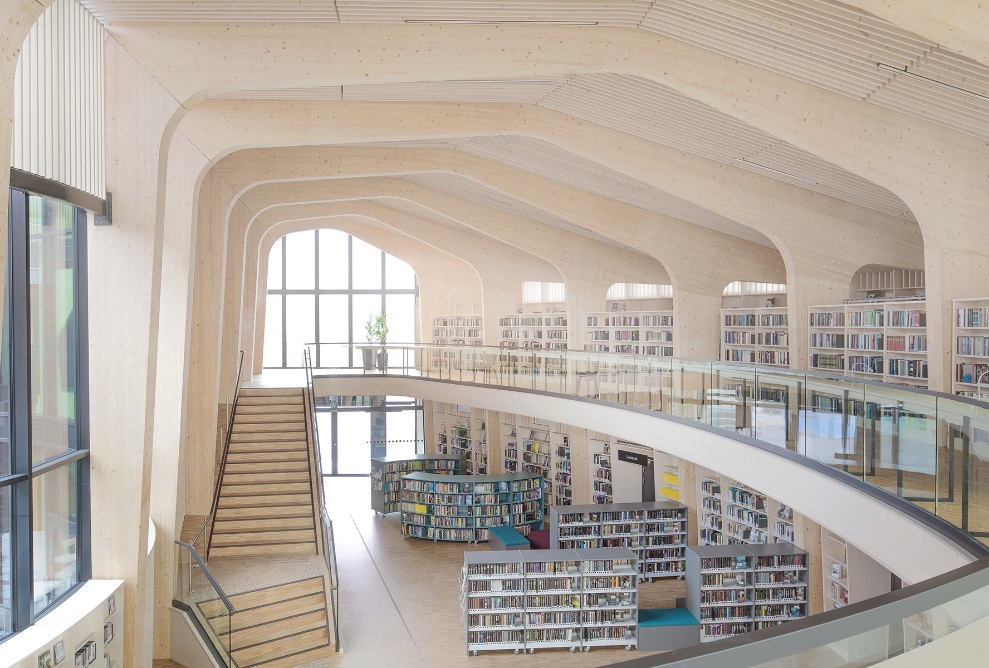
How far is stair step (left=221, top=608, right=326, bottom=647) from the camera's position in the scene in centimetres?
1109

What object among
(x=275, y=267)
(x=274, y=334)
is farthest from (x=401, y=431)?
(x=275, y=267)

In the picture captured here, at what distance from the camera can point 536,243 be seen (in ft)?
64.3

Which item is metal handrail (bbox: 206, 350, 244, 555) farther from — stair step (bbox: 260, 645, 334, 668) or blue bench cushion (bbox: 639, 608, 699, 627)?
blue bench cushion (bbox: 639, 608, 699, 627)

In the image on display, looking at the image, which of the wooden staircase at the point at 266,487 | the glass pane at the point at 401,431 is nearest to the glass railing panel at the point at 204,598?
the wooden staircase at the point at 266,487

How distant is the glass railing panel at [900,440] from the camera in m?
6.11

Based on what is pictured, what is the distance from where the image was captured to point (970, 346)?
8.63m

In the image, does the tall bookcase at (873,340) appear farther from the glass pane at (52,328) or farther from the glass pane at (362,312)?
the glass pane at (362,312)

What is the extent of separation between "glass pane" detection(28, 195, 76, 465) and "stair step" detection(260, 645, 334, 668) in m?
4.48

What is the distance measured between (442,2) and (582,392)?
816 cm

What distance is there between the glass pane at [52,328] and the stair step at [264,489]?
648 centimetres

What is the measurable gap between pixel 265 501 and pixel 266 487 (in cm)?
35

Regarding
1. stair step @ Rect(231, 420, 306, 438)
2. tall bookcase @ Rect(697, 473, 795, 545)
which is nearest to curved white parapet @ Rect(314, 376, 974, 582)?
tall bookcase @ Rect(697, 473, 795, 545)

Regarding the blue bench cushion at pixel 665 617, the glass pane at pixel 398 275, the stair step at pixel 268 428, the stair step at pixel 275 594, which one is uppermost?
the glass pane at pixel 398 275

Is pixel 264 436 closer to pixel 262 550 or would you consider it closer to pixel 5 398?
pixel 262 550
